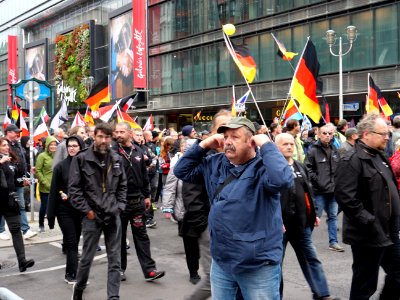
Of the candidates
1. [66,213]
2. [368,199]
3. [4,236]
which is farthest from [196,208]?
[4,236]

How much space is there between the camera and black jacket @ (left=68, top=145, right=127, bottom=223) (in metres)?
5.68

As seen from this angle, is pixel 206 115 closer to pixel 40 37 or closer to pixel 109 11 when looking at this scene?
pixel 109 11

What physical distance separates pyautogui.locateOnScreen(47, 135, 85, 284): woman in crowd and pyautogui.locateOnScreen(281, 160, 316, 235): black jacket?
8.47 feet

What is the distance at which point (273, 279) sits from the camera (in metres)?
3.70

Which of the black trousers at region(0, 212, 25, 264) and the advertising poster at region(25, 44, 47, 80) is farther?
the advertising poster at region(25, 44, 47, 80)

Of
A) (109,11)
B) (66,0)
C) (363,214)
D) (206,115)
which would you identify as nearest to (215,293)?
(363,214)

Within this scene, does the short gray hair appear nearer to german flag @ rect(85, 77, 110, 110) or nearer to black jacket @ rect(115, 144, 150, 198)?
black jacket @ rect(115, 144, 150, 198)

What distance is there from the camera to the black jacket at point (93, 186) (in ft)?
18.6

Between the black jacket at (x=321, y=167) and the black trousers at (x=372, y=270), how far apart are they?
3316mm

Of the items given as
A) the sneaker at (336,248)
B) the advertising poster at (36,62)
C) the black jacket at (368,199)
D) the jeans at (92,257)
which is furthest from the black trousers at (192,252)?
the advertising poster at (36,62)

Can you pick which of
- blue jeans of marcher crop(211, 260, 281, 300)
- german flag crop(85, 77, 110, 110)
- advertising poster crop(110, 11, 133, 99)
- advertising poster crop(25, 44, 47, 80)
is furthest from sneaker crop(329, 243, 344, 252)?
advertising poster crop(25, 44, 47, 80)

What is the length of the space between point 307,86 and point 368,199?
8.74 m

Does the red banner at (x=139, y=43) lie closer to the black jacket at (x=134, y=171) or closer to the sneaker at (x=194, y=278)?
the black jacket at (x=134, y=171)

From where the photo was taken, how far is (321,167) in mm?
8492
